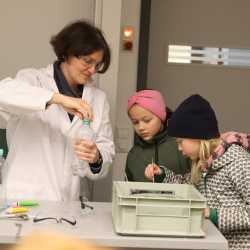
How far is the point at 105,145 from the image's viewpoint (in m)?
2.07

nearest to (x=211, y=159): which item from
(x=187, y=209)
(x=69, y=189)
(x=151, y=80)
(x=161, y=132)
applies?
(x=187, y=209)

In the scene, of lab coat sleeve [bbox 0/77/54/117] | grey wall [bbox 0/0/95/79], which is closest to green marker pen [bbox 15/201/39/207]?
lab coat sleeve [bbox 0/77/54/117]

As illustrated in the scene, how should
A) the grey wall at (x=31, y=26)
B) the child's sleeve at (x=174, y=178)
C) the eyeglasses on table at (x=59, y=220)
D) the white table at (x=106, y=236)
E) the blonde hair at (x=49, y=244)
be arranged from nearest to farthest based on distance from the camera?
the blonde hair at (x=49, y=244)
the white table at (x=106, y=236)
the eyeglasses on table at (x=59, y=220)
the child's sleeve at (x=174, y=178)
the grey wall at (x=31, y=26)

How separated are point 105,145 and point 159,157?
0.27 m

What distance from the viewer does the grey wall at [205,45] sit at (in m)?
3.35

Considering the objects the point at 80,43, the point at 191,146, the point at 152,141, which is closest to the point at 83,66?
the point at 80,43

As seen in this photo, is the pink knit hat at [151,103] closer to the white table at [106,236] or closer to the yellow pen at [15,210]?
the white table at [106,236]

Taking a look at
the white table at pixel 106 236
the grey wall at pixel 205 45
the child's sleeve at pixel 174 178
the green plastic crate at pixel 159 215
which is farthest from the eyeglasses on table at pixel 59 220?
the grey wall at pixel 205 45

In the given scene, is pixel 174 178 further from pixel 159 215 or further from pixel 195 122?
pixel 159 215

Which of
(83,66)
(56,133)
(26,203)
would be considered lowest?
(26,203)

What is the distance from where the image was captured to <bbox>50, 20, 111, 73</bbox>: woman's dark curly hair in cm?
200

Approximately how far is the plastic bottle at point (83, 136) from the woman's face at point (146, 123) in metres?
0.25

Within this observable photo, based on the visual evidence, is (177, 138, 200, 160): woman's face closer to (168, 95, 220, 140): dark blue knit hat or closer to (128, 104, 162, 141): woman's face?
(168, 95, 220, 140): dark blue knit hat

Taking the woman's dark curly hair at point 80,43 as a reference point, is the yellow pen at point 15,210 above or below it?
below
